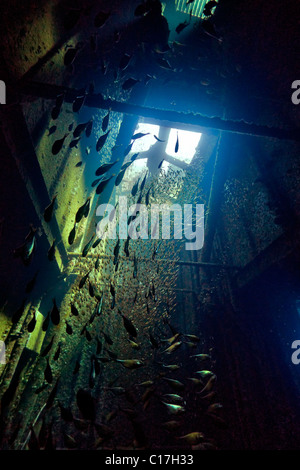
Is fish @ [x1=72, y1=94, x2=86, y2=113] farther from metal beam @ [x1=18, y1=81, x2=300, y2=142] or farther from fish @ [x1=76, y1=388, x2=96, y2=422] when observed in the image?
fish @ [x1=76, y1=388, x2=96, y2=422]

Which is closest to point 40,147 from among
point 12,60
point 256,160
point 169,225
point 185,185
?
point 12,60

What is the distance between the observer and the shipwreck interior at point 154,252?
2805mm

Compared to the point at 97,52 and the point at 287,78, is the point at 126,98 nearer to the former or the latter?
the point at 97,52

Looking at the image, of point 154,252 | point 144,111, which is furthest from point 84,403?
point 144,111

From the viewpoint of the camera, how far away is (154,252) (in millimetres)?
5184

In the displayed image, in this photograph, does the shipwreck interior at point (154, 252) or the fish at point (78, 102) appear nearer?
the fish at point (78, 102)

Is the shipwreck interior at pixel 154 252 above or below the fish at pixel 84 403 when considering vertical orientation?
above

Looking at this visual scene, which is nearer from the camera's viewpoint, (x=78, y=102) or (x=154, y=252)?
(x=78, y=102)

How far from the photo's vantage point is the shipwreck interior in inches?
110

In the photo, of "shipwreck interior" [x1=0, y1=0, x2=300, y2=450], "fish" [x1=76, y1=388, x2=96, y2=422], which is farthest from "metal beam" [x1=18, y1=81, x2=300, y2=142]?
"fish" [x1=76, y1=388, x2=96, y2=422]

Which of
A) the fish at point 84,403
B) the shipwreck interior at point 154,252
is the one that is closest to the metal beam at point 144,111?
the shipwreck interior at point 154,252

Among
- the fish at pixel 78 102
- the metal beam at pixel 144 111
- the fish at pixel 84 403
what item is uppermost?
the metal beam at pixel 144 111

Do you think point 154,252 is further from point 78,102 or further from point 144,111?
point 78,102

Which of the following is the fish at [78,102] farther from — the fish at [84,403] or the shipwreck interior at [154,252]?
the fish at [84,403]
